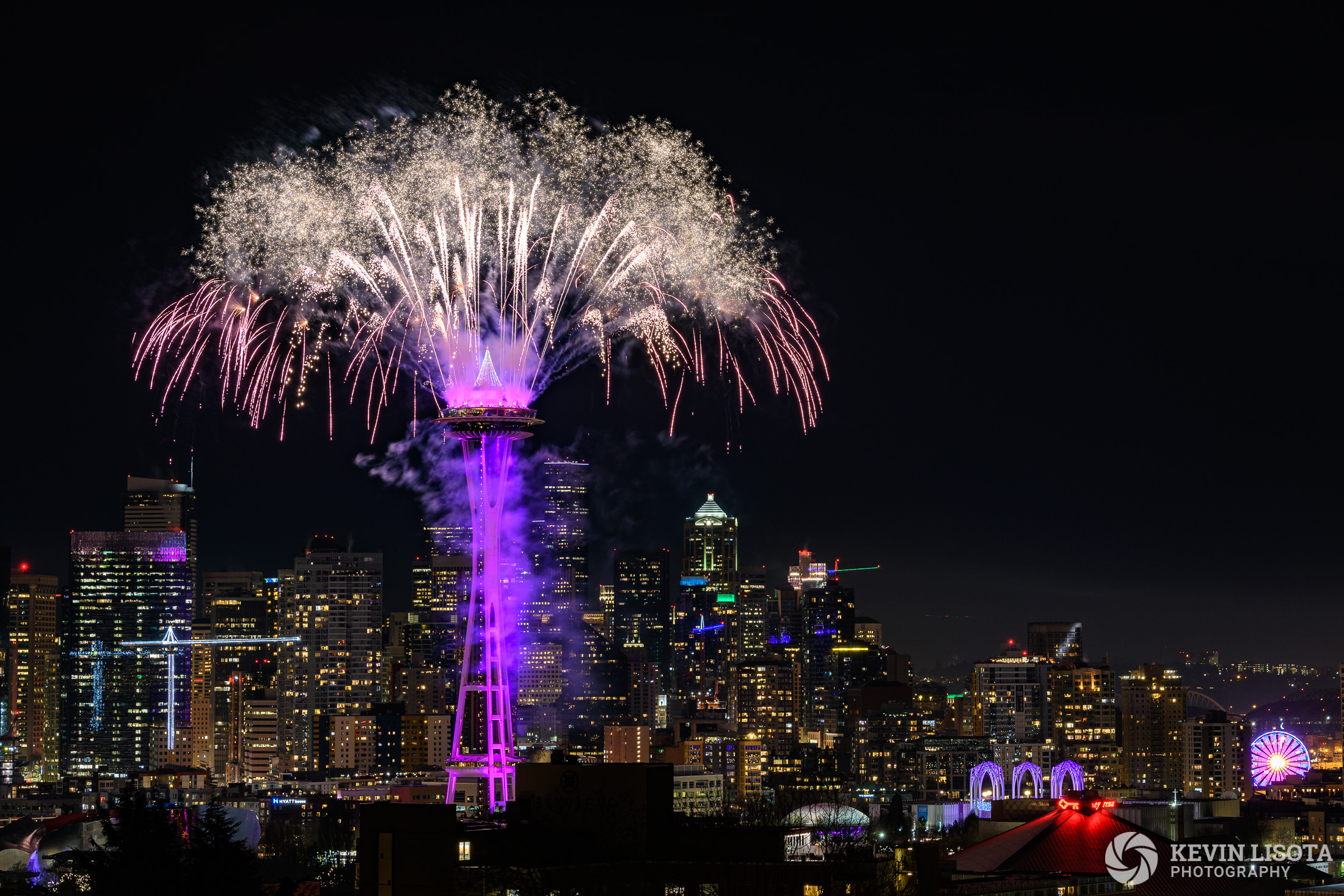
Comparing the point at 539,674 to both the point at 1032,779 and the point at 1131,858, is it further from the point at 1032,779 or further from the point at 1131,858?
the point at 1131,858

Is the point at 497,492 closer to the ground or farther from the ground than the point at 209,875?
farther from the ground

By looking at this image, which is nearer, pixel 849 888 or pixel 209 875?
pixel 209 875

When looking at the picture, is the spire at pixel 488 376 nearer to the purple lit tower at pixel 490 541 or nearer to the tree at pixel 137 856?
the purple lit tower at pixel 490 541

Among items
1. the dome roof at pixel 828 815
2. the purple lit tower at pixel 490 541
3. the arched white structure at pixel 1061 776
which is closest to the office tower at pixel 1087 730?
the arched white structure at pixel 1061 776

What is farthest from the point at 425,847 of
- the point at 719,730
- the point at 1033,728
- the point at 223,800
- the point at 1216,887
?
the point at 1033,728

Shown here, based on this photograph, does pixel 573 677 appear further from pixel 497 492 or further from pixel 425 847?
pixel 425 847

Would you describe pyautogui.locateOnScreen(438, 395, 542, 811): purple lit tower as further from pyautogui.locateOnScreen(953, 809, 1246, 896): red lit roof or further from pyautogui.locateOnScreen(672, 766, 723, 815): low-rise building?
pyautogui.locateOnScreen(672, 766, 723, 815): low-rise building
